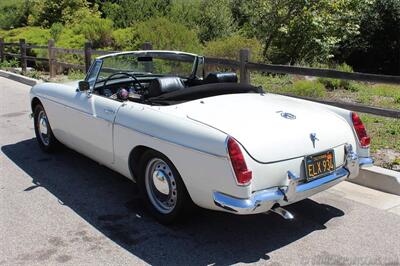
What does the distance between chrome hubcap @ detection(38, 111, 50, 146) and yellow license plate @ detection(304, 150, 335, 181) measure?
3.69 meters

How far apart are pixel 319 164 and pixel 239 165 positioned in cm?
79

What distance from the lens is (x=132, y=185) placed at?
17.4 ft

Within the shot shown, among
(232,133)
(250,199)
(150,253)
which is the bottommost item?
(150,253)

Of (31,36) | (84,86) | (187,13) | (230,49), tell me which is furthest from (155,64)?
(187,13)

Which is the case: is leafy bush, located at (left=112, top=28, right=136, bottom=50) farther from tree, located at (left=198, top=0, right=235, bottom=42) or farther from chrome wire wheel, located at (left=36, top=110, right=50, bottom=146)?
chrome wire wheel, located at (left=36, top=110, right=50, bottom=146)

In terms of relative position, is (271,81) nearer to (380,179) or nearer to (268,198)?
(380,179)

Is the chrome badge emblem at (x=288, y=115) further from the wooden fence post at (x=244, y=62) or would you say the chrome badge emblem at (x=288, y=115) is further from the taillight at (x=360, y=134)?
the wooden fence post at (x=244, y=62)

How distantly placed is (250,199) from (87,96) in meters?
2.45

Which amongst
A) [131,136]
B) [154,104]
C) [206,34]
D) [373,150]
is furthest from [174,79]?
[206,34]

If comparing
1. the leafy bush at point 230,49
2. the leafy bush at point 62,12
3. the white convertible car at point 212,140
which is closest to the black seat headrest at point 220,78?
the white convertible car at point 212,140

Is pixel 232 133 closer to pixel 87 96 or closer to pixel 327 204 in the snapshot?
pixel 327 204

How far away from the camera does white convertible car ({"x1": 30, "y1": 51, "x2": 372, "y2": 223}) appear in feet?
11.9

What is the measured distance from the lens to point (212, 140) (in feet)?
12.0

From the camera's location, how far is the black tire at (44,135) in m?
6.30
